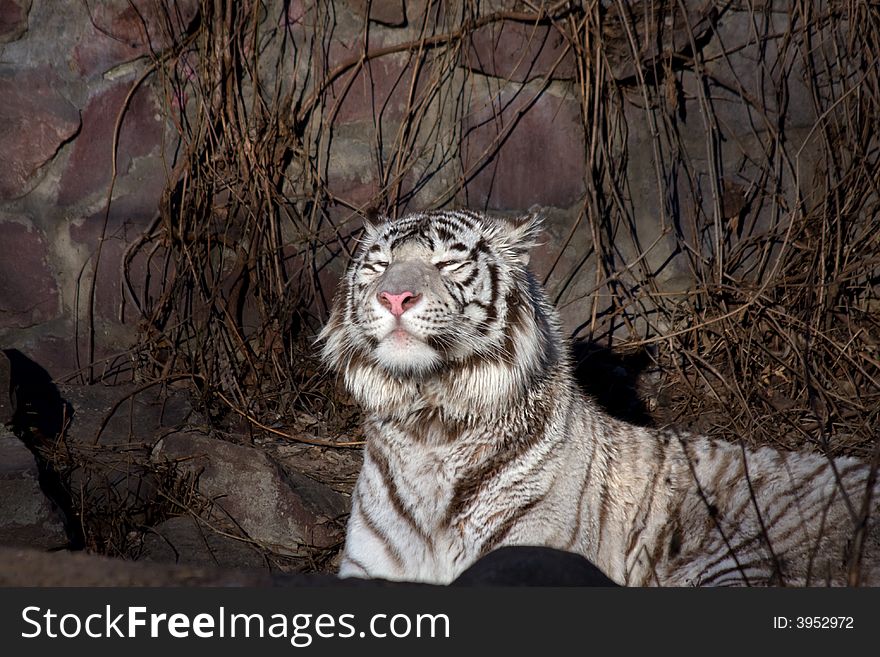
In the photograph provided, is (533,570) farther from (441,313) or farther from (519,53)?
(519,53)

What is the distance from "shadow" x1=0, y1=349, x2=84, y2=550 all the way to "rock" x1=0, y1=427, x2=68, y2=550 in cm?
6

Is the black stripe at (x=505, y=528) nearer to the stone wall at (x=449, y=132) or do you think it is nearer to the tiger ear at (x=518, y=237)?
the tiger ear at (x=518, y=237)

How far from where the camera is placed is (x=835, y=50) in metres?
Result: 5.14

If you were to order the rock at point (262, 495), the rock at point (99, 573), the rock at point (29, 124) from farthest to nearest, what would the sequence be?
1. the rock at point (29, 124)
2. the rock at point (262, 495)
3. the rock at point (99, 573)

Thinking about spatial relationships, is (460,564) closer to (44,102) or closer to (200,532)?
(200,532)

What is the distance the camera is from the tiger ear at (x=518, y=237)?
387 cm

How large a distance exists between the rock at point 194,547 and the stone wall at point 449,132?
117 centimetres

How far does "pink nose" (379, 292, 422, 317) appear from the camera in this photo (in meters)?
3.41

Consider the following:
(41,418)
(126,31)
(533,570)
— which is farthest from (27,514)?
(126,31)

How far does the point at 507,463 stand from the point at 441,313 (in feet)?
1.89

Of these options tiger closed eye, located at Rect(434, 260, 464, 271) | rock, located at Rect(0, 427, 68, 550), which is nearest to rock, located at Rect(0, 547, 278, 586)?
tiger closed eye, located at Rect(434, 260, 464, 271)

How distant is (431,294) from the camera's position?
3500 millimetres

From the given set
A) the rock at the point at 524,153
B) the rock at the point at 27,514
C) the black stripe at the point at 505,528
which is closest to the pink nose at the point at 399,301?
the black stripe at the point at 505,528

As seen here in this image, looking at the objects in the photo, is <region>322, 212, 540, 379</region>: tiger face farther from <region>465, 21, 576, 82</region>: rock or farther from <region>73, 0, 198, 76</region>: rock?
<region>73, 0, 198, 76</region>: rock
